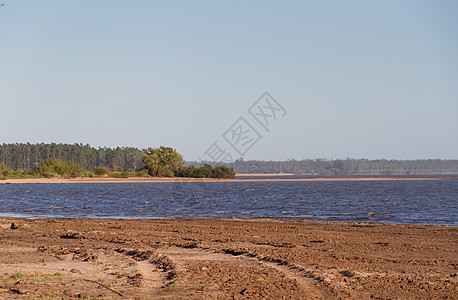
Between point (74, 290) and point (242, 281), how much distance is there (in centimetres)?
339

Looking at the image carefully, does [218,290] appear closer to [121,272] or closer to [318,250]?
[121,272]

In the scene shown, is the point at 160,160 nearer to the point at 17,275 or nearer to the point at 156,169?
the point at 156,169

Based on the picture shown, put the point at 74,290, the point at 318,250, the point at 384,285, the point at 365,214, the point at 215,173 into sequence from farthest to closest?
the point at 215,173, the point at 365,214, the point at 318,250, the point at 384,285, the point at 74,290

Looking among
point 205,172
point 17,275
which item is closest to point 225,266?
point 17,275

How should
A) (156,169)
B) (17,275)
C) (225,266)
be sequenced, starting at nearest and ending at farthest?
(17,275) < (225,266) < (156,169)

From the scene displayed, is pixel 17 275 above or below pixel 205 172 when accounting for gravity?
below

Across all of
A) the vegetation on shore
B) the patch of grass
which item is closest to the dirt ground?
the patch of grass

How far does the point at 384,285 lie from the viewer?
10430mm

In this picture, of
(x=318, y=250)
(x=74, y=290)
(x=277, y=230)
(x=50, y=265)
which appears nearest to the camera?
(x=74, y=290)

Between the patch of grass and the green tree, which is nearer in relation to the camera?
the patch of grass

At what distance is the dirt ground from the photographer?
386 inches

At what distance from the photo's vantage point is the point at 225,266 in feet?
40.5

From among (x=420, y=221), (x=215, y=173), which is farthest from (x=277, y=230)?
(x=215, y=173)

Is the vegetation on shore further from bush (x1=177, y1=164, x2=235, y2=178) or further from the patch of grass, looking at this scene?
the patch of grass
